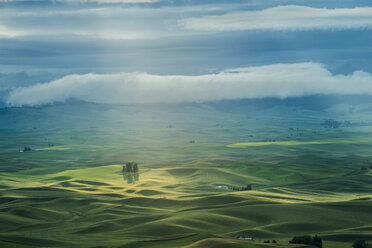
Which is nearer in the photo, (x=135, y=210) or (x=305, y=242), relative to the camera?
(x=305, y=242)

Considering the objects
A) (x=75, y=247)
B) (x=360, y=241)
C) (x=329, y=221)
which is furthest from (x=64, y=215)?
(x=360, y=241)

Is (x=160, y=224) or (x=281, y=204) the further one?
(x=281, y=204)

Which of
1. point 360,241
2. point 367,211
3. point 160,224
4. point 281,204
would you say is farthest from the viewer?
point 281,204

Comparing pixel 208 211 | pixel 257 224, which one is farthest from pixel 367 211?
pixel 208 211

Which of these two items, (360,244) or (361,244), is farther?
(360,244)

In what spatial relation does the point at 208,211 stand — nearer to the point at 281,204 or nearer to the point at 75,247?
the point at 281,204

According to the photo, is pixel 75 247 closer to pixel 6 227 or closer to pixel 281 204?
pixel 6 227

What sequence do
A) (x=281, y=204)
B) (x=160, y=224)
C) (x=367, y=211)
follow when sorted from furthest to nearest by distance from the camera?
(x=281, y=204) < (x=367, y=211) < (x=160, y=224)

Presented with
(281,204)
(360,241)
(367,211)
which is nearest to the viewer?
(360,241)
